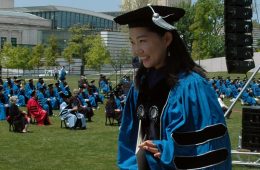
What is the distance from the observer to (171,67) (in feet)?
9.39

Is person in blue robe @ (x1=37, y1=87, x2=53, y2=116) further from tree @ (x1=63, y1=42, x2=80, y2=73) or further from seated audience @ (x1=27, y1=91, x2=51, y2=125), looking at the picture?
tree @ (x1=63, y1=42, x2=80, y2=73)

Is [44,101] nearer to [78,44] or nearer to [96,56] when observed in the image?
[96,56]

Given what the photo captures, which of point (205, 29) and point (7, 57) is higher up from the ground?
point (205, 29)

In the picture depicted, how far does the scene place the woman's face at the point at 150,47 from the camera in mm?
2852

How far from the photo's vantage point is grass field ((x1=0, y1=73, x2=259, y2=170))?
10734mm

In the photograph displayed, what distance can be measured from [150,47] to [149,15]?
0.60 ft

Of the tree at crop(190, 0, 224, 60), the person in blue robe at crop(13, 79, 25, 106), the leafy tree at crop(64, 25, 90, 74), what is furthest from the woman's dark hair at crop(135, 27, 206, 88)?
the leafy tree at crop(64, 25, 90, 74)

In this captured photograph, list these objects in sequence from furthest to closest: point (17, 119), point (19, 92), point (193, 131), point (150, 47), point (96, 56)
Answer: point (96, 56), point (19, 92), point (17, 119), point (150, 47), point (193, 131)

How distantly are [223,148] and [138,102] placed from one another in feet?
1.73

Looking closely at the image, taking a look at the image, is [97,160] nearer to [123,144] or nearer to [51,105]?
[123,144]

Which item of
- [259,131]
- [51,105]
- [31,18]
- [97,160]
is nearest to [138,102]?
[259,131]

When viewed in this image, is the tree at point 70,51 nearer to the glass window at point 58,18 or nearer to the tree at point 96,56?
the tree at point 96,56

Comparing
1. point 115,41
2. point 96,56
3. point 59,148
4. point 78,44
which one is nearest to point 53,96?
point 59,148

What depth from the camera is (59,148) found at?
13.0 m
